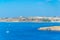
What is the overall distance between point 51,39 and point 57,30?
138 inches

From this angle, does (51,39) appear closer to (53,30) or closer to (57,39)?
(57,39)

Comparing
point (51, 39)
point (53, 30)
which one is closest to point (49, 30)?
point (53, 30)

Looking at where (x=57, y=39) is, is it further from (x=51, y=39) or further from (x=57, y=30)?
(x=57, y=30)

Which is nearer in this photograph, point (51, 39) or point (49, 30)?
point (51, 39)

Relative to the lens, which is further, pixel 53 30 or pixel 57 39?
pixel 53 30

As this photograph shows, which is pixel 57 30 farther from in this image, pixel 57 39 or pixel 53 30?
pixel 57 39

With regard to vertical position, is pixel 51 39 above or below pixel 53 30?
below

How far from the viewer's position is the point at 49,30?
51.6 ft

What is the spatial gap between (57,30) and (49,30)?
71cm

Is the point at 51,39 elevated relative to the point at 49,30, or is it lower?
lower

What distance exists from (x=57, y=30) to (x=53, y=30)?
353mm

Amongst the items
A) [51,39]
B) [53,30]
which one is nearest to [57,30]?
[53,30]

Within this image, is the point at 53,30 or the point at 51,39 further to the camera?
the point at 53,30

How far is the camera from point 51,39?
12.1 m
